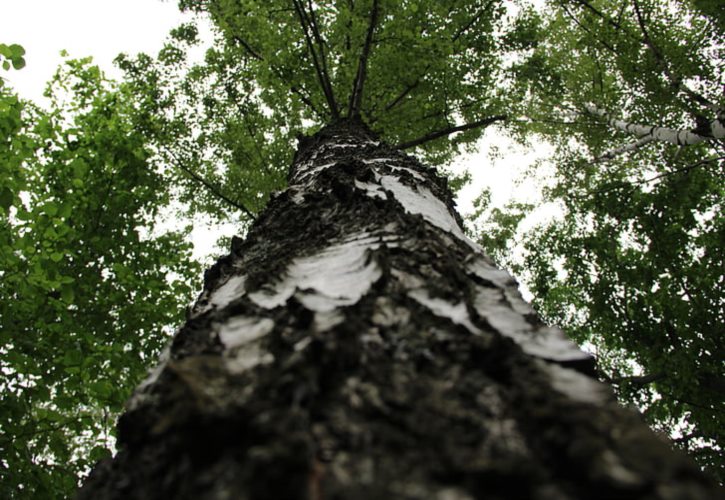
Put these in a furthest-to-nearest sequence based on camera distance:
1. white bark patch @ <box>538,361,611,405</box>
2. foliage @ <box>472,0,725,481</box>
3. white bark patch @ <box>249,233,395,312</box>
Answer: foliage @ <box>472,0,725,481</box> < white bark patch @ <box>249,233,395,312</box> < white bark patch @ <box>538,361,611,405</box>

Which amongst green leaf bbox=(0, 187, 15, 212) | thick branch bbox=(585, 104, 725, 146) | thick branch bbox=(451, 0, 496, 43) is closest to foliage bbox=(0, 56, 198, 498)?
green leaf bbox=(0, 187, 15, 212)

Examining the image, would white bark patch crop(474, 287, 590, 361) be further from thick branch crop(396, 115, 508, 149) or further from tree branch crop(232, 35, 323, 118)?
tree branch crop(232, 35, 323, 118)

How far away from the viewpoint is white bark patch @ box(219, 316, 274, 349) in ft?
2.42

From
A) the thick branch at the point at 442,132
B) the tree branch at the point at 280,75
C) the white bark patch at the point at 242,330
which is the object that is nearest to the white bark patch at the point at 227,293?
the white bark patch at the point at 242,330

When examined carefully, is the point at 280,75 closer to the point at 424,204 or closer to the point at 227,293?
the point at 424,204

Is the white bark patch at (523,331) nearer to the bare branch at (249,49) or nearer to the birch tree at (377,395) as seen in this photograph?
the birch tree at (377,395)

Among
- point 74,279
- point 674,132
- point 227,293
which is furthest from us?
point 674,132

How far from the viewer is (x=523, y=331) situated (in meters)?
0.75

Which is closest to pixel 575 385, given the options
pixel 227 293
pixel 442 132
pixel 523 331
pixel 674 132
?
pixel 523 331

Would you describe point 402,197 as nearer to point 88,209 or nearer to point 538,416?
point 538,416

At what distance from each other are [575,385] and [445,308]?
29 centimetres

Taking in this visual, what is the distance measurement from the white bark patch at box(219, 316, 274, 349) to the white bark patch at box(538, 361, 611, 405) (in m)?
0.46

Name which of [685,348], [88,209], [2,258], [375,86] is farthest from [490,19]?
[2,258]

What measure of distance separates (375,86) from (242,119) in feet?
8.56
